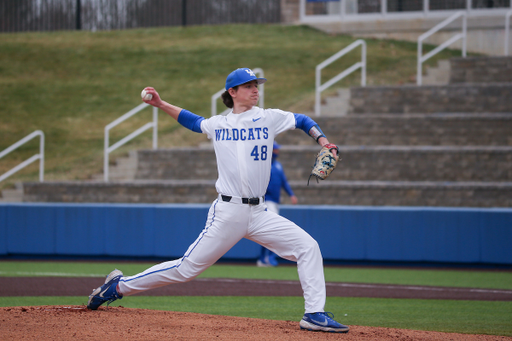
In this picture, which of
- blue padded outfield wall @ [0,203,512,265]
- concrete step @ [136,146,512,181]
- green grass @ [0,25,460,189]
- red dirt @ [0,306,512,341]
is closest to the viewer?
red dirt @ [0,306,512,341]

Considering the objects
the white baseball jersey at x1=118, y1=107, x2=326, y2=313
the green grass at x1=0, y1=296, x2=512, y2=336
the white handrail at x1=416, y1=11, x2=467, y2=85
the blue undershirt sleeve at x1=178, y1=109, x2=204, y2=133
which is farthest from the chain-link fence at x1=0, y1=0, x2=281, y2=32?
the white baseball jersey at x1=118, y1=107, x2=326, y2=313

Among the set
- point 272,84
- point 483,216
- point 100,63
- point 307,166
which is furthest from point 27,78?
point 483,216

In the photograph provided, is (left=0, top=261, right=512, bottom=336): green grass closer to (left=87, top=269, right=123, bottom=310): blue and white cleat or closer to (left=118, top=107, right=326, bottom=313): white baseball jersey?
(left=118, top=107, right=326, bottom=313): white baseball jersey

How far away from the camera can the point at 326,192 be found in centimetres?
1506

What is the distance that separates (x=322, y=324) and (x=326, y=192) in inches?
400

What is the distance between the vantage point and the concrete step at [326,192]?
47.0 feet

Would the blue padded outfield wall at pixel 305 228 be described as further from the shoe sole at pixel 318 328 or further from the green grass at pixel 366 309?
the shoe sole at pixel 318 328

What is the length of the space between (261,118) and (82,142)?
55.0 feet

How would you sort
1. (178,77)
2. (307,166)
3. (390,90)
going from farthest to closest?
(178,77), (390,90), (307,166)

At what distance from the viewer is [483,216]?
11812 mm

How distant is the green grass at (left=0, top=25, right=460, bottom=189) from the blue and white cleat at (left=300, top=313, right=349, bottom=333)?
1382cm

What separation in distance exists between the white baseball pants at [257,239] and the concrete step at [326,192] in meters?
9.72

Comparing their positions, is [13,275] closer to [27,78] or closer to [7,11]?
[27,78]

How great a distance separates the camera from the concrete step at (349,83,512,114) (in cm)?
1714
